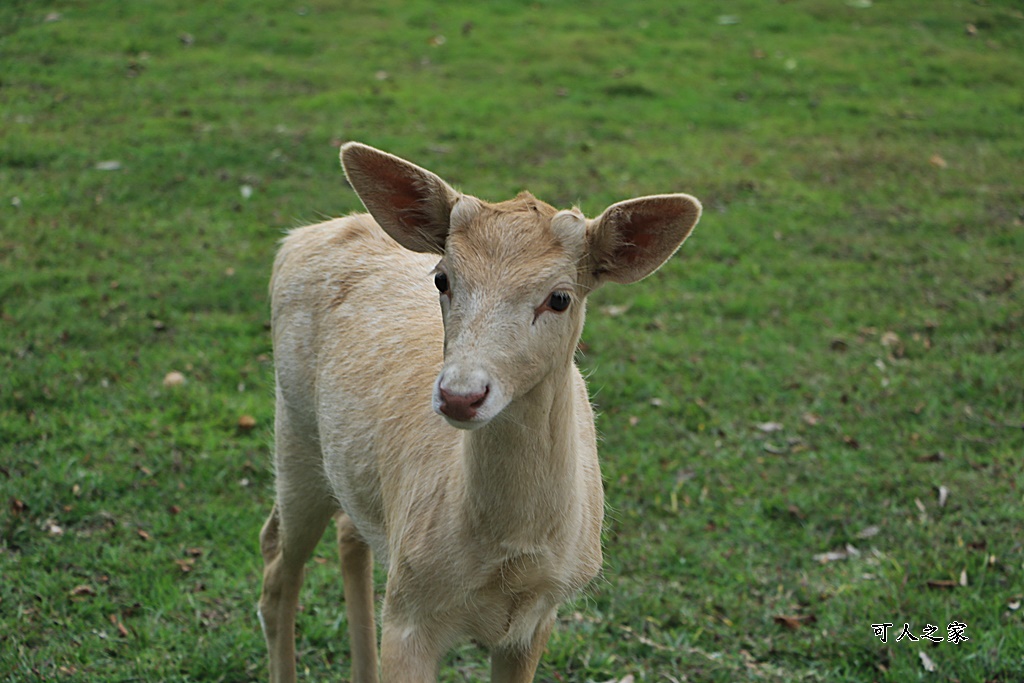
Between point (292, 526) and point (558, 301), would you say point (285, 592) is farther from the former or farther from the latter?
point (558, 301)

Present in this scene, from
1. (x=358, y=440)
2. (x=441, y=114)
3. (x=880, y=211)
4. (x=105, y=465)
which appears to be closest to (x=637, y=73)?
(x=441, y=114)

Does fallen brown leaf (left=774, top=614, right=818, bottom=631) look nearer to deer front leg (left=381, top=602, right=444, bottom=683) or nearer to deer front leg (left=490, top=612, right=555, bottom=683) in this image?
deer front leg (left=490, top=612, right=555, bottom=683)

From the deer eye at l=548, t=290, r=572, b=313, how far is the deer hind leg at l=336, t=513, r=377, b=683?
1.75m

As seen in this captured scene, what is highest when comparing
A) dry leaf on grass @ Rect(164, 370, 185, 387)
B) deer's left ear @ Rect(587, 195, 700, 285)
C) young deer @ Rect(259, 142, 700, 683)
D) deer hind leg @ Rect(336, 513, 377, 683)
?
deer's left ear @ Rect(587, 195, 700, 285)

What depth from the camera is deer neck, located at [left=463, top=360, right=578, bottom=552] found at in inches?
121

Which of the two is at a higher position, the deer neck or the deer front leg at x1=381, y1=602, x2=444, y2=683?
the deer neck

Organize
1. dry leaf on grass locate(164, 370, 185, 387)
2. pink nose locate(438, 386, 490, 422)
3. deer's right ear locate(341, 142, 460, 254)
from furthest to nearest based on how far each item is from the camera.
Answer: dry leaf on grass locate(164, 370, 185, 387) → deer's right ear locate(341, 142, 460, 254) → pink nose locate(438, 386, 490, 422)

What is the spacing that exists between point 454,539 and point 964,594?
2.80 meters

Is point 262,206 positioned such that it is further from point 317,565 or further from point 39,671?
point 39,671

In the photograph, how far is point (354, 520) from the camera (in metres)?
3.95

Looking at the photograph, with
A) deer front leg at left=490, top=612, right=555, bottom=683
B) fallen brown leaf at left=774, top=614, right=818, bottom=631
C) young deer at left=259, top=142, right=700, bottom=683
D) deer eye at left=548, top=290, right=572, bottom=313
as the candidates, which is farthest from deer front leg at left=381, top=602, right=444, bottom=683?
fallen brown leaf at left=774, top=614, right=818, bottom=631

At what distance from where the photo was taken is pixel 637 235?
10.2 ft

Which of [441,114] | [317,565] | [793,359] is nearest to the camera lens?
[317,565]

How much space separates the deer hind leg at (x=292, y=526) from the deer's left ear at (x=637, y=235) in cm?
171
